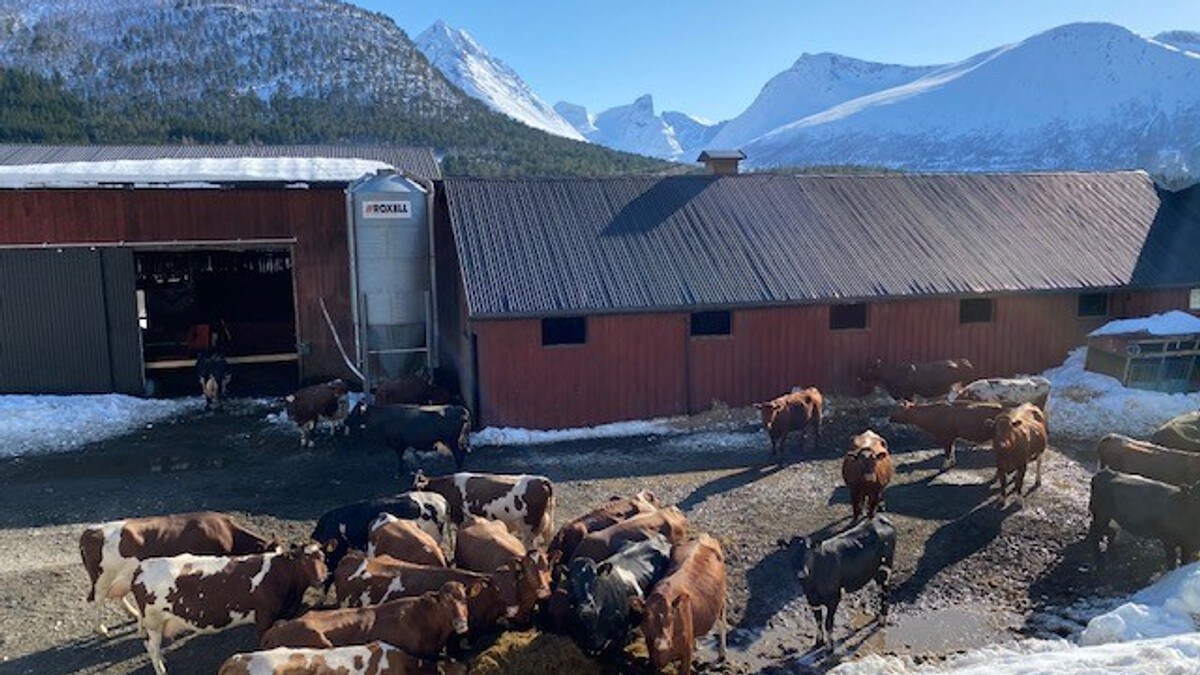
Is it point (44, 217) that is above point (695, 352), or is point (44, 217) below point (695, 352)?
above

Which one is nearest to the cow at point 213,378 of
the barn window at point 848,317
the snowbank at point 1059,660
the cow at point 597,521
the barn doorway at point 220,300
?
the barn doorway at point 220,300

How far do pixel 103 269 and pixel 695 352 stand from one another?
14.2 meters

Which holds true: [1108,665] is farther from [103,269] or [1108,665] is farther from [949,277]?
[103,269]

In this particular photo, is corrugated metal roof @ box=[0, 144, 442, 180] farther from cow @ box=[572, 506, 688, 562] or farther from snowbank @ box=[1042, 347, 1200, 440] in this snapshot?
snowbank @ box=[1042, 347, 1200, 440]

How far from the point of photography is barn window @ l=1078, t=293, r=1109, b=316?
22234 mm

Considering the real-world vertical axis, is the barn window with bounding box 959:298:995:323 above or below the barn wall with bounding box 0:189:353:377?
below

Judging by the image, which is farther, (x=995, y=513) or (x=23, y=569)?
(x=995, y=513)

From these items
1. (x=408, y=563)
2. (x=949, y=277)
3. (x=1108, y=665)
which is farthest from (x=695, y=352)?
(x=1108, y=665)

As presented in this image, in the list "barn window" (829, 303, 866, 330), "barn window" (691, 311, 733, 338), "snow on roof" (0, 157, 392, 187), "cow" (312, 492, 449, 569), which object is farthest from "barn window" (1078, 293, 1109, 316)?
"snow on roof" (0, 157, 392, 187)

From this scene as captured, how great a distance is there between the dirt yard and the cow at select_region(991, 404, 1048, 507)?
0.36 m

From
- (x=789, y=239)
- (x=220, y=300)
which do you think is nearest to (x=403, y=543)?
(x=789, y=239)

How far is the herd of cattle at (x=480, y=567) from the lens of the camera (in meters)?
8.95

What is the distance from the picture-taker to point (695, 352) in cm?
1973

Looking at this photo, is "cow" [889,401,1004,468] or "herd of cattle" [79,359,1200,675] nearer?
"herd of cattle" [79,359,1200,675]
